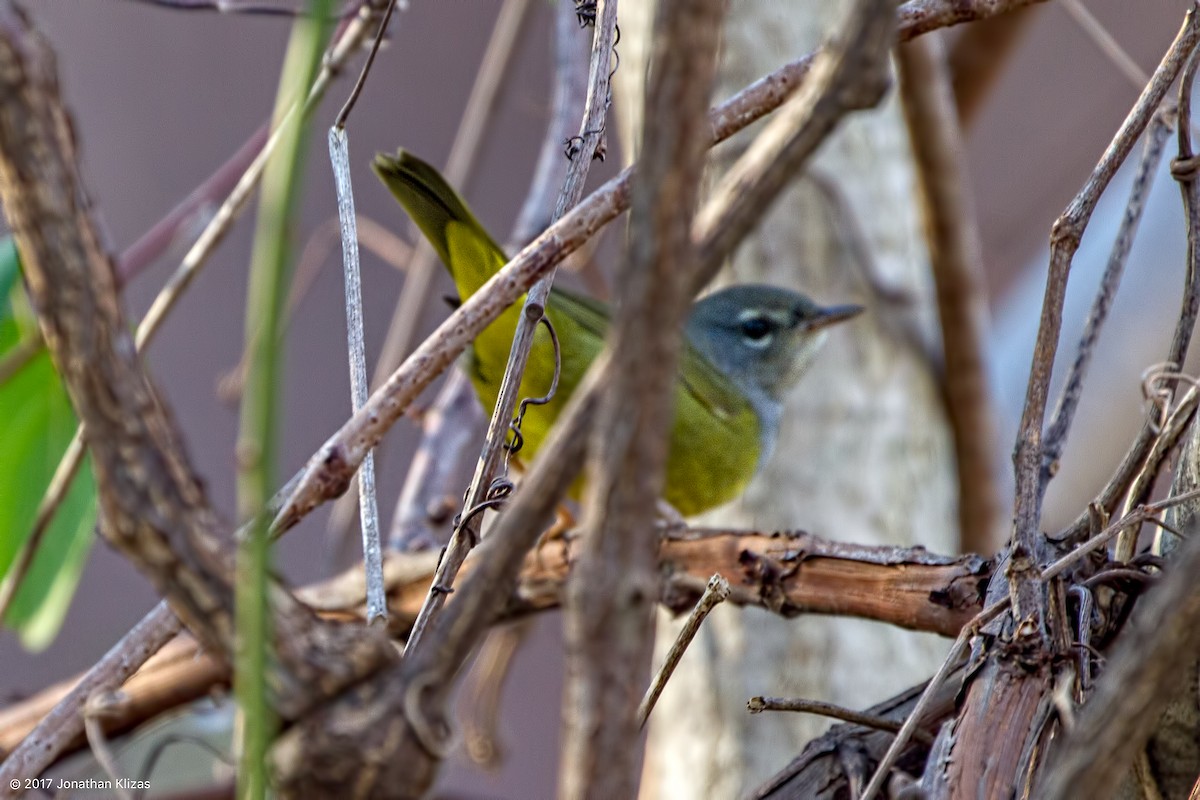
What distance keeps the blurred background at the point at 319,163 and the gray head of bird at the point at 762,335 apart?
4.22ft

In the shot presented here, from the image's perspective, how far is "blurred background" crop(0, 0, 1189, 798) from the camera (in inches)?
173

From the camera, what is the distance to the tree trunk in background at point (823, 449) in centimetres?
207

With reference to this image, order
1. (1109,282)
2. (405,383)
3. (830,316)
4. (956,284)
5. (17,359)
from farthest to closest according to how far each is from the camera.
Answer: (956,284) → (830,316) → (17,359) → (1109,282) → (405,383)

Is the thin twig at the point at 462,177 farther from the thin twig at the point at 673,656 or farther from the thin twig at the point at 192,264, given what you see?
the thin twig at the point at 673,656

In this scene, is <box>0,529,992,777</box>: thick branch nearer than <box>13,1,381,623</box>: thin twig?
Yes

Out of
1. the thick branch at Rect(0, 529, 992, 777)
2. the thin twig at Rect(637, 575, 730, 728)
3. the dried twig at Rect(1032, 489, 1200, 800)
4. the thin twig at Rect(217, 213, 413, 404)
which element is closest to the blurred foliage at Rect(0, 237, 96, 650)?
the thick branch at Rect(0, 529, 992, 777)

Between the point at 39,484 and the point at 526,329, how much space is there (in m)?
1.12

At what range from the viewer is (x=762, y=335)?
283cm

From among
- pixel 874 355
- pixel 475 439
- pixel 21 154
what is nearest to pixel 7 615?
pixel 475 439

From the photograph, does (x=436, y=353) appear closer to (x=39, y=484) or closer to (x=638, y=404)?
(x=638, y=404)

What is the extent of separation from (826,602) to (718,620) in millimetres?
852

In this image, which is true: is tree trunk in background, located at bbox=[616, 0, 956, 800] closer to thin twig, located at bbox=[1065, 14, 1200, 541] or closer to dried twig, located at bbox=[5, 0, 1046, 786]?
thin twig, located at bbox=[1065, 14, 1200, 541]

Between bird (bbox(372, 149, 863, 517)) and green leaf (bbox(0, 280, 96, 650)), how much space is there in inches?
23.8

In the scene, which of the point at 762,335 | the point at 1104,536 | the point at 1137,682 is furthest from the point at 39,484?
the point at 762,335
